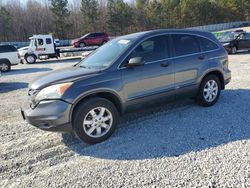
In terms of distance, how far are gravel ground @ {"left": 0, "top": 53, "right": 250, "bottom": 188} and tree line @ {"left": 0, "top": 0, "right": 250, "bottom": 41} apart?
2185 inches

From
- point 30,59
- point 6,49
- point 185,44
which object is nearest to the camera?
point 185,44

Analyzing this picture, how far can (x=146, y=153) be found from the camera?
4371mm

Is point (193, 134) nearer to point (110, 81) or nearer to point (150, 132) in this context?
point (150, 132)

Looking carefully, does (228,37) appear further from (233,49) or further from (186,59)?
(186,59)

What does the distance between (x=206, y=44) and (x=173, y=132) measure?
2.43 m

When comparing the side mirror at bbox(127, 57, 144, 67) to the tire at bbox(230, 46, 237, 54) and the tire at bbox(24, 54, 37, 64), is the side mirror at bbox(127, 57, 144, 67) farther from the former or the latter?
the tire at bbox(24, 54, 37, 64)

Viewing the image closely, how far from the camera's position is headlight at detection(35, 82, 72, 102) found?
15.0 feet

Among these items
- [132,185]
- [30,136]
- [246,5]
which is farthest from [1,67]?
[246,5]

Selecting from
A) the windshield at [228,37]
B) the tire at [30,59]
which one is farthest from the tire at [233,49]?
the tire at [30,59]

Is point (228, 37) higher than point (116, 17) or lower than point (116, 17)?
lower

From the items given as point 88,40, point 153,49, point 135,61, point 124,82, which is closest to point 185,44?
point 153,49

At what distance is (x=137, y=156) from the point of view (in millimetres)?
4301

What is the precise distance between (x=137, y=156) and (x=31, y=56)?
74.5 ft

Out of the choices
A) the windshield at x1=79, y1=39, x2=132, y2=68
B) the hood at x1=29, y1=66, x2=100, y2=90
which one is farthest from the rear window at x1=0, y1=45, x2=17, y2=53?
the hood at x1=29, y1=66, x2=100, y2=90
